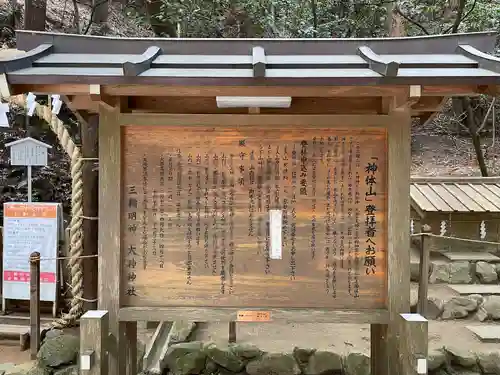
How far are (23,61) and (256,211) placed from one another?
6.30 feet

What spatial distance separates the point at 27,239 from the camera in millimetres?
6781

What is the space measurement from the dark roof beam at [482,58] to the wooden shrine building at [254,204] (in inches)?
7.8

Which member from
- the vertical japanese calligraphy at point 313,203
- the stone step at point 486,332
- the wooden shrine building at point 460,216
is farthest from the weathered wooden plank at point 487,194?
the vertical japanese calligraphy at point 313,203

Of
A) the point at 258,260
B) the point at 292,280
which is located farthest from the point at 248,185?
the point at 292,280

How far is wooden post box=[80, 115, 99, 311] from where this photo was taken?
5422mm

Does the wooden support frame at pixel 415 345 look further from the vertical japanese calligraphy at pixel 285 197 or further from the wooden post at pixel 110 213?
the wooden post at pixel 110 213

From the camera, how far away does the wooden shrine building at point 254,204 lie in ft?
11.5

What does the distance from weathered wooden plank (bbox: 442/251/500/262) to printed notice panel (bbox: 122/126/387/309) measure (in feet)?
17.4

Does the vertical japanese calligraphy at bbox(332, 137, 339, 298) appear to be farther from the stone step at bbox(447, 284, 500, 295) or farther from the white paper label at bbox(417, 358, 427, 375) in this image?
the stone step at bbox(447, 284, 500, 295)

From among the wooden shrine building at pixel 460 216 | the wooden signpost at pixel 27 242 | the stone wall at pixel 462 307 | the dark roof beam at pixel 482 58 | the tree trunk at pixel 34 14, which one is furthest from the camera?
the wooden shrine building at pixel 460 216

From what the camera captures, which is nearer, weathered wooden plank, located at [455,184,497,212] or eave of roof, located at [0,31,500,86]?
eave of roof, located at [0,31,500,86]

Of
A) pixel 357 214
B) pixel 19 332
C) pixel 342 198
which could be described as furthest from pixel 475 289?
pixel 19 332

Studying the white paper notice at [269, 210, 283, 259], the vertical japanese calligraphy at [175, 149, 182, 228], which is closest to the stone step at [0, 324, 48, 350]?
the vertical japanese calligraphy at [175, 149, 182, 228]

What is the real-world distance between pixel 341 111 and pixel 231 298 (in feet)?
5.66
